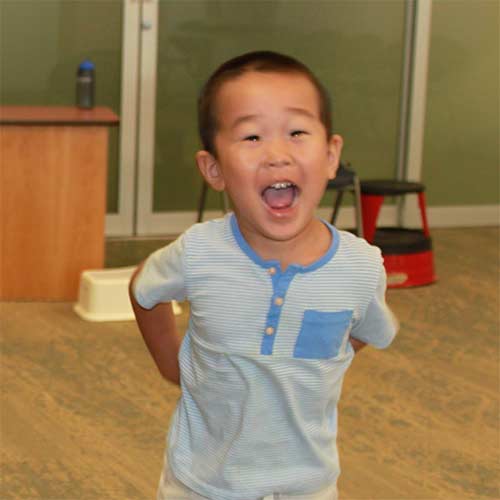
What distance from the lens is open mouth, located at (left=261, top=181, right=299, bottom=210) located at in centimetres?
155

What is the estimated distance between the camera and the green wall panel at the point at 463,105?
6188 mm

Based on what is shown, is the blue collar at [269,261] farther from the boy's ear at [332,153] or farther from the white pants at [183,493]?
the white pants at [183,493]

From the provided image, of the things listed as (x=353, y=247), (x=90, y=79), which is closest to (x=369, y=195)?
(x=90, y=79)

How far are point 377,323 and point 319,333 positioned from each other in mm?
122

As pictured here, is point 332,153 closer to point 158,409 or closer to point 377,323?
point 377,323

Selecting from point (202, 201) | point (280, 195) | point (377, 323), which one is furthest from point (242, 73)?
point (202, 201)

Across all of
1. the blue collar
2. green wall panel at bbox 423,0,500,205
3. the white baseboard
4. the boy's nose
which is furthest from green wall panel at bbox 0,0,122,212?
the boy's nose

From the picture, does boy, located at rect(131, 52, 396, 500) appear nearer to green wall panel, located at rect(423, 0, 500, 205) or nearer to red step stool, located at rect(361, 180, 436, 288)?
red step stool, located at rect(361, 180, 436, 288)

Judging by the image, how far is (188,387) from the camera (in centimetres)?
168

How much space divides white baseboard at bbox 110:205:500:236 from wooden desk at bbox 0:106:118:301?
4.28ft

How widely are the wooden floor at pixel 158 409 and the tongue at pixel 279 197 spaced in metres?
1.43

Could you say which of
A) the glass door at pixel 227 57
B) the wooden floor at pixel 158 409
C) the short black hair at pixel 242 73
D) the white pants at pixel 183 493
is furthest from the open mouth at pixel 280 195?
the glass door at pixel 227 57

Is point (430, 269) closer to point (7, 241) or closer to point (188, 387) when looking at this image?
point (7, 241)

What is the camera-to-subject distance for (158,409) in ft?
11.1
